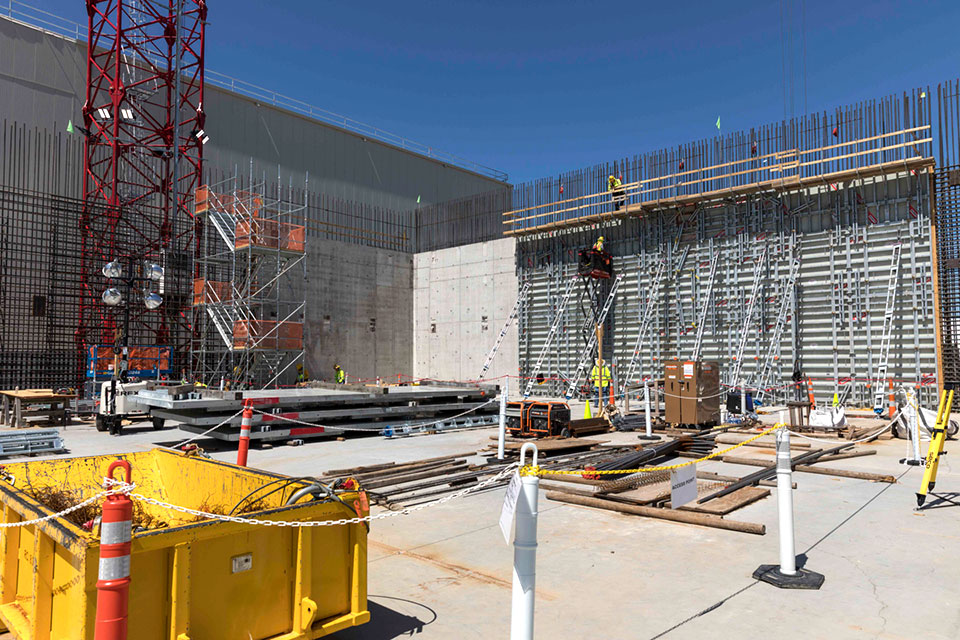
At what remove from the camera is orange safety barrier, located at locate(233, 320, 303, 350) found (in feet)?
76.5

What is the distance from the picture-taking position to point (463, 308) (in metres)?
30.9

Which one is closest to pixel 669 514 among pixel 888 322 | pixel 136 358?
pixel 888 322

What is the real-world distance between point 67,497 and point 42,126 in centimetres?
2709

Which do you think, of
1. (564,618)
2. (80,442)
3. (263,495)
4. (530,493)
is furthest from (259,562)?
(80,442)

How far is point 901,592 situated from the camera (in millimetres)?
4855

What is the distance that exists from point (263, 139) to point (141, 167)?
751cm

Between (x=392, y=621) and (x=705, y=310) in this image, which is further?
(x=705, y=310)

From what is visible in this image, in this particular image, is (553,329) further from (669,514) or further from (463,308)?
(669,514)

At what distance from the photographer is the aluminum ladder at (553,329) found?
1055 inches

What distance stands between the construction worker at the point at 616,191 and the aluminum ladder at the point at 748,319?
547 centimetres

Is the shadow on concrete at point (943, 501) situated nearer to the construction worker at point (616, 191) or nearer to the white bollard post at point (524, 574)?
the white bollard post at point (524, 574)

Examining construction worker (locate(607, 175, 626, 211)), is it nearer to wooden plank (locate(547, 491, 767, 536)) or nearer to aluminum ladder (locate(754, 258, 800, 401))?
aluminum ladder (locate(754, 258, 800, 401))

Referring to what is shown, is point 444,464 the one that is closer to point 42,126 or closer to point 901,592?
point 901,592

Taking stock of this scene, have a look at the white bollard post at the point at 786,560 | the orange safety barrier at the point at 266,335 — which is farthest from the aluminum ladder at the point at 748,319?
the white bollard post at the point at 786,560
